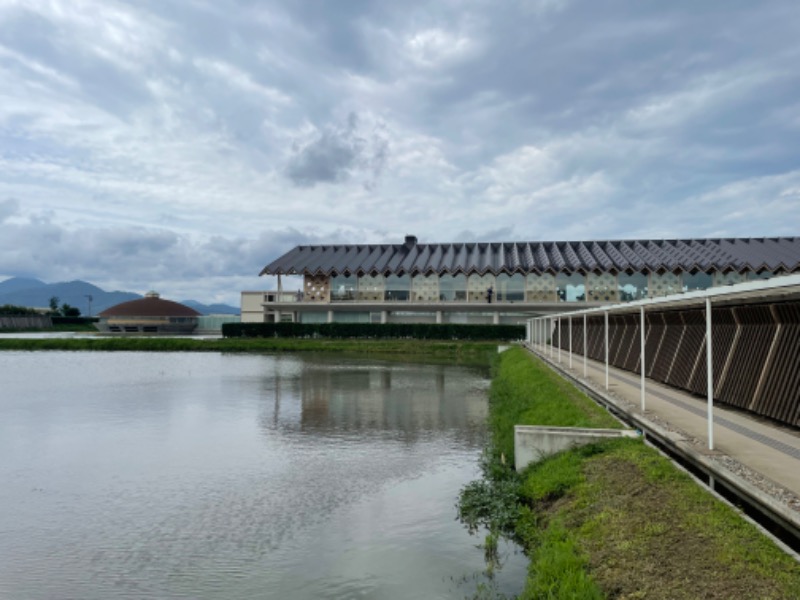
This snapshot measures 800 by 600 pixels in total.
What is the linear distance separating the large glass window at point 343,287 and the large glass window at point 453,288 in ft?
31.5

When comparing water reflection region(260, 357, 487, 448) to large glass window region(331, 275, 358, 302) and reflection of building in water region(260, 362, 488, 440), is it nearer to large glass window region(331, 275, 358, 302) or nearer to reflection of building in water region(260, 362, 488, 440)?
reflection of building in water region(260, 362, 488, 440)

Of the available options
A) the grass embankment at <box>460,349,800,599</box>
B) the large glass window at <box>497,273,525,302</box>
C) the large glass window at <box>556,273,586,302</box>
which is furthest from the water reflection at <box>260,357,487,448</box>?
the large glass window at <box>556,273,586,302</box>

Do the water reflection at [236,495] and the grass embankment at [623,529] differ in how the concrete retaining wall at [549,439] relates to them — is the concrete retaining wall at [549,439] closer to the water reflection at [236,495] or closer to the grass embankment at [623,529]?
the grass embankment at [623,529]

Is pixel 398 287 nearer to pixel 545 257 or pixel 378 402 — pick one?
pixel 545 257

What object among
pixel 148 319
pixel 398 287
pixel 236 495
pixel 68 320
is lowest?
pixel 236 495

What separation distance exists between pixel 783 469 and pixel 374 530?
564 cm

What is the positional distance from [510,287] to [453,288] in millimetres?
6024

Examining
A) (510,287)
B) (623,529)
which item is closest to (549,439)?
(623,529)

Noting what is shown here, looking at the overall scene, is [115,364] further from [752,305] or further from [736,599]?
[736,599]

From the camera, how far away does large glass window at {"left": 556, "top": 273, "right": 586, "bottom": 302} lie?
67812 millimetres

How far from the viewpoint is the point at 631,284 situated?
220 ft

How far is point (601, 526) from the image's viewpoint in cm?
767

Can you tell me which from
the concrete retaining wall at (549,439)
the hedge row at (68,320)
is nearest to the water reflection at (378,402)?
the concrete retaining wall at (549,439)

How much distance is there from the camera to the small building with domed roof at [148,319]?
9506 centimetres
